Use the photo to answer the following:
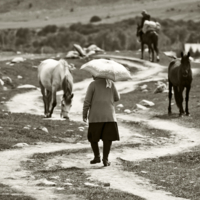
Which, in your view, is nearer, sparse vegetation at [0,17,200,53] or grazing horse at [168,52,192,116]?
grazing horse at [168,52,192,116]

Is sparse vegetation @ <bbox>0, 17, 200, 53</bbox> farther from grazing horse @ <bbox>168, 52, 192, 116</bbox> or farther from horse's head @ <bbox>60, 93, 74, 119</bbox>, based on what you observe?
horse's head @ <bbox>60, 93, 74, 119</bbox>

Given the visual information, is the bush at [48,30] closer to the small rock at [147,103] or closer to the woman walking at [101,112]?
the small rock at [147,103]

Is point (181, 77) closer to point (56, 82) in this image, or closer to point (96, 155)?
point (56, 82)

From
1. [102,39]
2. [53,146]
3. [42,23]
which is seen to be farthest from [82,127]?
[42,23]

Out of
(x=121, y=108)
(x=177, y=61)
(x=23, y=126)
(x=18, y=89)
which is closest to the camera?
(x=23, y=126)

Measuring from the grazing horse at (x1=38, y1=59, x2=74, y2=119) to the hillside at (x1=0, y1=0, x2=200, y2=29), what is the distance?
68493 millimetres

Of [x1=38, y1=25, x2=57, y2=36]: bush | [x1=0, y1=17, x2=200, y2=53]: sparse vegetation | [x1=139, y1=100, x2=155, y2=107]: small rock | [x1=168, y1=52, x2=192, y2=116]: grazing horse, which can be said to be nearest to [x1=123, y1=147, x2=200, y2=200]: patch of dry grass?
[x1=168, y1=52, x2=192, y2=116]: grazing horse

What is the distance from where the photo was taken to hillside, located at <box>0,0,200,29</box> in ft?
327

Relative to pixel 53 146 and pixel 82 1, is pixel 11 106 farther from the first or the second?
pixel 82 1

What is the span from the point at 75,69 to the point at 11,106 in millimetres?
14196

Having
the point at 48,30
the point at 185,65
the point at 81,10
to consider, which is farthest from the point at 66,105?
the point at 81,10

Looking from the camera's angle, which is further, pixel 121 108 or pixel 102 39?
pixel 102 39

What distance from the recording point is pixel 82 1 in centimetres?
12375

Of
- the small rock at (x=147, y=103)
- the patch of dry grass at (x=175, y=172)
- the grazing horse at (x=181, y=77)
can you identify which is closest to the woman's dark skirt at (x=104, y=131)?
the patch of dry grass at (x=175, y=172)
